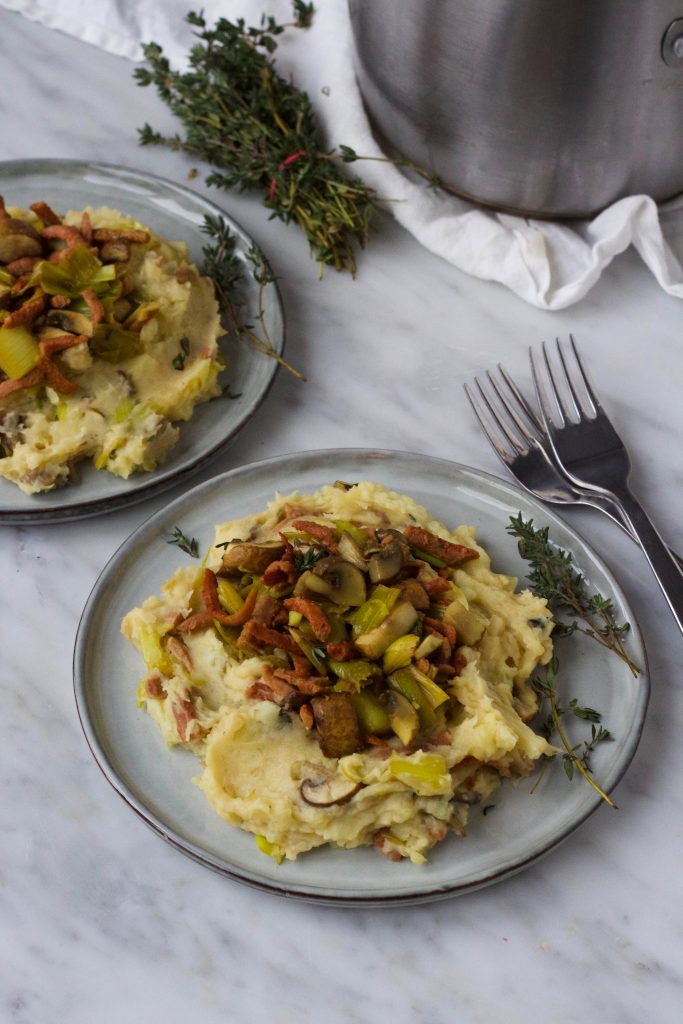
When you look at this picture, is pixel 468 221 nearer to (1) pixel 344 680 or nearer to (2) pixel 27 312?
(2) pixel 27 312

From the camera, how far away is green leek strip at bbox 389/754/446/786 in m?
2.10

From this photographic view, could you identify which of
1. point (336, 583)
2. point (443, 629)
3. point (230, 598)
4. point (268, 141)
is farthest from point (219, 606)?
point (268, 141)

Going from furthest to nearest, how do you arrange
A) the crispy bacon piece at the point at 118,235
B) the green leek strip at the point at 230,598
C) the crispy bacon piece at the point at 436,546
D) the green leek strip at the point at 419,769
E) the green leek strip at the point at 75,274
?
the crispy bacon piece at the point at 118,235 < the green leek strip at the point at 75,274 < the crispy bacon piece at the point at 436,546 < the green leek strip at the point at 230,598 < the green leek strip at the point at 419,769

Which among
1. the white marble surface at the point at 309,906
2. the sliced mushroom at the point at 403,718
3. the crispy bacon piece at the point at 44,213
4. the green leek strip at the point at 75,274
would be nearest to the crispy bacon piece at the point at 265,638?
the sliced mushroom at the point at 403,718

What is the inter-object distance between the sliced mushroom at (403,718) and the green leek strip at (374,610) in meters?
0.14

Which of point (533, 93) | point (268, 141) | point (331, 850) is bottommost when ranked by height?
point (331, 850)

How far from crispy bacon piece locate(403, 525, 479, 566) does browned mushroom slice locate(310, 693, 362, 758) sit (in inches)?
17.5

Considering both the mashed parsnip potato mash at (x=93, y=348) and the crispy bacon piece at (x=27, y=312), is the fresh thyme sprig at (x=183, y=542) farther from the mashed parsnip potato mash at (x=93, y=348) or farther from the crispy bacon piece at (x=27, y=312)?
the crispy bacon piece at (x=27, y=312)

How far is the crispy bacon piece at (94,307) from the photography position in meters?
2.82

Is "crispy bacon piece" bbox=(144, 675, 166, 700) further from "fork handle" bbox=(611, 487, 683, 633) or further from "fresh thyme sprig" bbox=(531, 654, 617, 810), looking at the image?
"fork handle" bbox=(611, 487, 683, 633)

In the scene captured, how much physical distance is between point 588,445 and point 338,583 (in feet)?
3.09

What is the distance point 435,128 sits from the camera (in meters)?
3.11

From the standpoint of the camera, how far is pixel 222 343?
312 cm

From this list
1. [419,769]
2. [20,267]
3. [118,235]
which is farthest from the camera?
[118,235]
